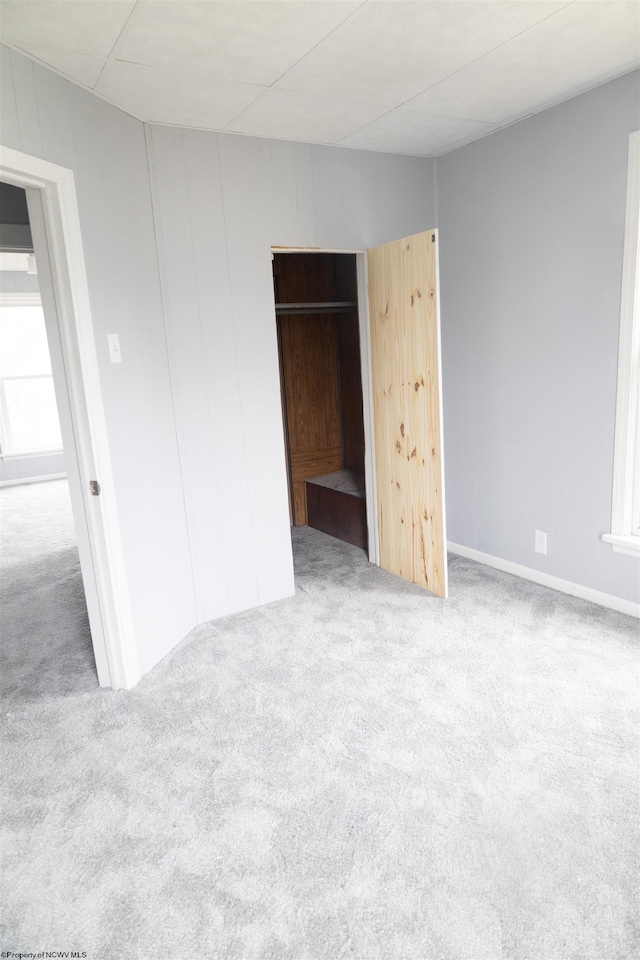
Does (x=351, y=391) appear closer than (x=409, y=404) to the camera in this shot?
No

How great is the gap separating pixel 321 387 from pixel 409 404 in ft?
5.26

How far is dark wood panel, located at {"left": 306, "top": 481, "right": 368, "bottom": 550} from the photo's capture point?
13.9ft

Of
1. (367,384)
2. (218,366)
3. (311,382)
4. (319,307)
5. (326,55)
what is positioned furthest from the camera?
(311,382)

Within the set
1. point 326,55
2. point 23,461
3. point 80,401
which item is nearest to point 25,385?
point 23,461

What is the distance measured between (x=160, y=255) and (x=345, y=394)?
2311 mm

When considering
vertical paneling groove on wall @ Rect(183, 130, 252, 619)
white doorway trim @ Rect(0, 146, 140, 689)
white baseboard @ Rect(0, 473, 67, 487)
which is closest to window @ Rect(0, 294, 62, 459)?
white baseboard @ Rect(0, 473, 67, 487)

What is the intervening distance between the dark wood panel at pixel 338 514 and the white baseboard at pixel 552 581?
2.06 feet

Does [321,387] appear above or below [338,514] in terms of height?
above

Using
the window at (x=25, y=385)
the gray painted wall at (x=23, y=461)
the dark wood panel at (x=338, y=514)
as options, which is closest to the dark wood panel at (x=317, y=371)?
the dark wood panel at (x=338, y=514)

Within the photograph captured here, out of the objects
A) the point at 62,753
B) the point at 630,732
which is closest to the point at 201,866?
the point at 62,753

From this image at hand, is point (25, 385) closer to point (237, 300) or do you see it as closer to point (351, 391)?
point (351, 391)

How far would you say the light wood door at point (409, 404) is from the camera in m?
3.14

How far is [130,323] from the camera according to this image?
8.83 ft

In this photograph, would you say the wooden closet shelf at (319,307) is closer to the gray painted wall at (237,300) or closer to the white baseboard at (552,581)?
the gray painted wall at (237,300)
